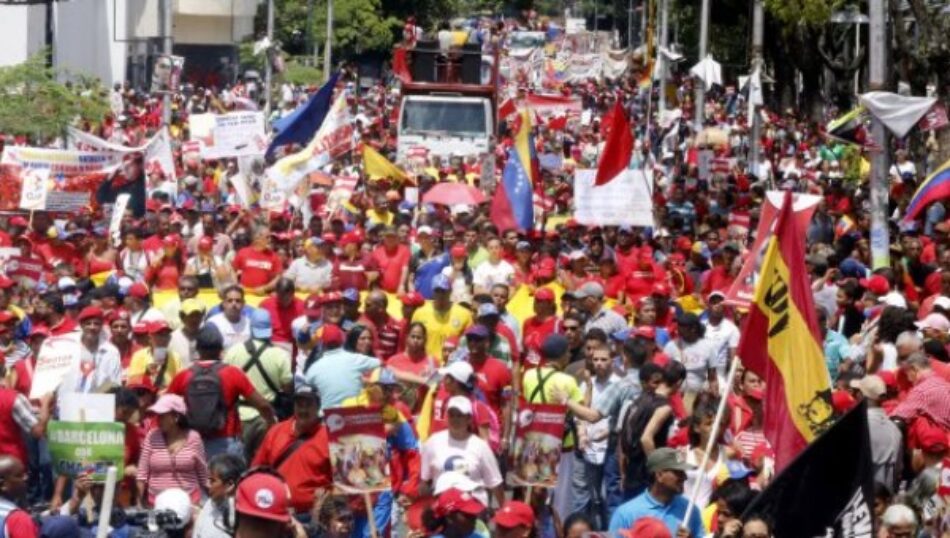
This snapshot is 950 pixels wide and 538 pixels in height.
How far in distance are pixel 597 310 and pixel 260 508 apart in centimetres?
945

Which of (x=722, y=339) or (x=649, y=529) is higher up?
(x=649, y=529)

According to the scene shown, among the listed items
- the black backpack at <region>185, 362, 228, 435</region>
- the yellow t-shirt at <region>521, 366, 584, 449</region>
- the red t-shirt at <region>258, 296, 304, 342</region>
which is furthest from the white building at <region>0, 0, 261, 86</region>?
the black backpack at <region>185, 362, 228, 435</region>

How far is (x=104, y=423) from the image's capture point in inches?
454

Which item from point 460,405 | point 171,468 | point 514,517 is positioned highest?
point 460,405

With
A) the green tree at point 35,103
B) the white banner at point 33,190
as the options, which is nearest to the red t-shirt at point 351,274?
the white banner at point 33,190

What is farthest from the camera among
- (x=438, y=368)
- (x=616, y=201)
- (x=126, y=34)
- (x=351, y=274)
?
(x=126, y=34)

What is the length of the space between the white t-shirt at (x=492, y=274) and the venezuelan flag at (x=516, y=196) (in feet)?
12.2

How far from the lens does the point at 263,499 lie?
8.11 metres

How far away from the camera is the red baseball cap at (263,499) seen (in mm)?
8086

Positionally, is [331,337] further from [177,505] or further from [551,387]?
[177,505]

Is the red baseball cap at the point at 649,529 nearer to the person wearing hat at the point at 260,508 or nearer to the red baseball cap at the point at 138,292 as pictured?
the person wearing hat at the point at 260,508

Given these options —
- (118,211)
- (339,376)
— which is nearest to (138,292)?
(339,376)

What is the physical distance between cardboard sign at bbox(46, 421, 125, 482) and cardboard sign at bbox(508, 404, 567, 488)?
226 centimetres

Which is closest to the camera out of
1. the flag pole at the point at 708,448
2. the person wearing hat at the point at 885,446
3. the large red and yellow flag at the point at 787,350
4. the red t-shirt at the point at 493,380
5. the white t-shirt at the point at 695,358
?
the flag pole at the point at 708,448
